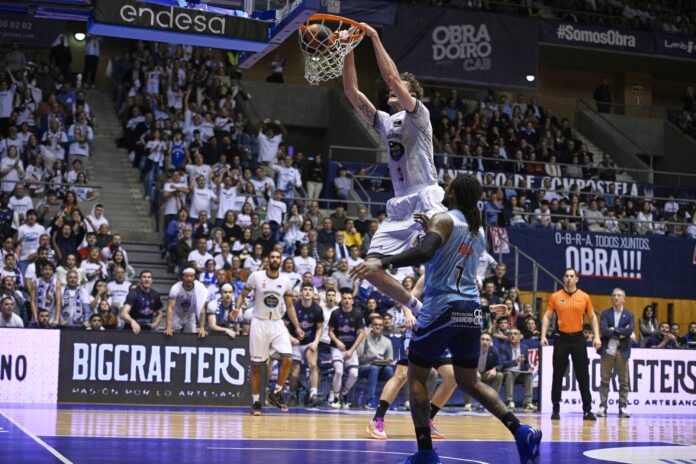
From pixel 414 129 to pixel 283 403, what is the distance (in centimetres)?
803

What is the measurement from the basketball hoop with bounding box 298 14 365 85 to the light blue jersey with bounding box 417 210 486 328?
3.26 meters

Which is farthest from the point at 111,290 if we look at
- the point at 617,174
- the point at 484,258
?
the point at 617,174

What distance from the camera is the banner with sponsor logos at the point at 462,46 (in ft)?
102

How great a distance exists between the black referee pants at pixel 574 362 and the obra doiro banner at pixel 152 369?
533 cm

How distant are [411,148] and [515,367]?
1070 centimetres

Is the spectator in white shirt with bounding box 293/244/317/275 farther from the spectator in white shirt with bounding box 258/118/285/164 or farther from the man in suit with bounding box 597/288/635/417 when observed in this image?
the man in suit with bounding box 597/288/635/417

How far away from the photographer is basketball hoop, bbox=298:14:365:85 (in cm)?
1084

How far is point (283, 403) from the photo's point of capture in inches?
682

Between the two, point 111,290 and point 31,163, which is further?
point 31,163

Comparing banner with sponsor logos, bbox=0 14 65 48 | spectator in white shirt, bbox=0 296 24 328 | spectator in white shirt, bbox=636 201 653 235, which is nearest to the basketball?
spectator in white shirt, bbox=0 296 24 328

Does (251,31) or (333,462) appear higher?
(251,31)

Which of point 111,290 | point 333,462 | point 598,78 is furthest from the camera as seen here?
point 598,78

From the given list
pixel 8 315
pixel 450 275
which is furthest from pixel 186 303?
pixel 450 275

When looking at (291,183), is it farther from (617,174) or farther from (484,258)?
(617,174)
